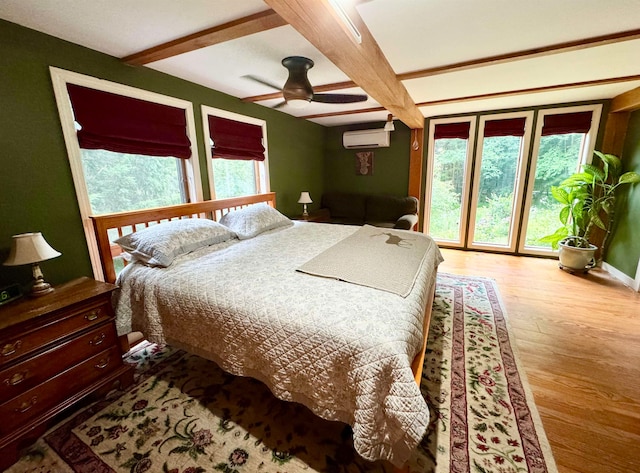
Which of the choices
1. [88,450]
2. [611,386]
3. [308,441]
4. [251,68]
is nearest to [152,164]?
[251,68]

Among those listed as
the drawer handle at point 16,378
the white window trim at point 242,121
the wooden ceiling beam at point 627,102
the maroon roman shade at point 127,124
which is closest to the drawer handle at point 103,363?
the drawer handle at point 16,378

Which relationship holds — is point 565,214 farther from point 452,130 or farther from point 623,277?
point 452,130

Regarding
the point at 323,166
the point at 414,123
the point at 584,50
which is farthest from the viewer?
the point at 323,166

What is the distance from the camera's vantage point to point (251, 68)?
7.56 ft

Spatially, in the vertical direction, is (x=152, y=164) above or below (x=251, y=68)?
below

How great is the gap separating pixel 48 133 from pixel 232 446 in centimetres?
227

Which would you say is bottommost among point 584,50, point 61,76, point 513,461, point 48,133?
point 513,461

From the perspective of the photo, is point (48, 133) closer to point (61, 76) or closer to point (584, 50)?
point (61, 76)

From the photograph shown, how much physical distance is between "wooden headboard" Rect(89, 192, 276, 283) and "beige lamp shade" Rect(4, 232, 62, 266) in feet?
1.60

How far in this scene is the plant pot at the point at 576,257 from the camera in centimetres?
342

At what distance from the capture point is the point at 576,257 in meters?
3.47

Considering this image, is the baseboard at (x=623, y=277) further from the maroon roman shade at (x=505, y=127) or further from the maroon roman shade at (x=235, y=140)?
the maroon roman shade at (x=235, y=140)

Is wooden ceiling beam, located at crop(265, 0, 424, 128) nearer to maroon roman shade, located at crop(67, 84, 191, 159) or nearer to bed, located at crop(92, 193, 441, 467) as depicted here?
bed, located at crop(92, 193, 441, 467)

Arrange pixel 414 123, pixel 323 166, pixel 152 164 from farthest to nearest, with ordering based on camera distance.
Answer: pixel 323 166 < pixel 414 123 < pixel 152 164
